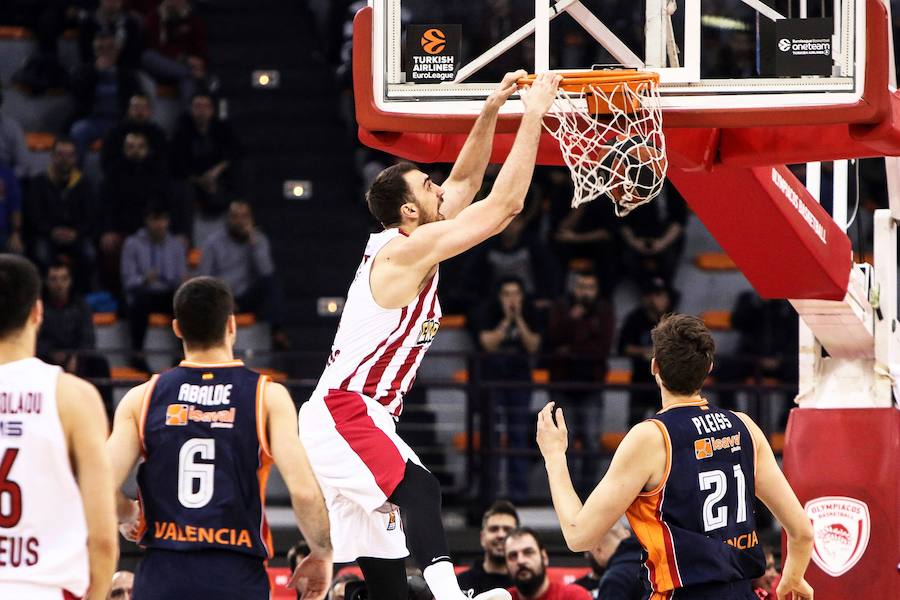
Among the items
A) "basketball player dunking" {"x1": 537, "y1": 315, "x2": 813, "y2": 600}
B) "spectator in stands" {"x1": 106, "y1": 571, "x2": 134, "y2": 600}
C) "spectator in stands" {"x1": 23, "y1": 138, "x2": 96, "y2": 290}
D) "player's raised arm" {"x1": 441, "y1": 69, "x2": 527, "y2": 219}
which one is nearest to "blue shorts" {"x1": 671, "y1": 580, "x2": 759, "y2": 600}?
"basketball player dunking" {"x1": 537, "y1": 315, "x2": 813, "y2": 600}

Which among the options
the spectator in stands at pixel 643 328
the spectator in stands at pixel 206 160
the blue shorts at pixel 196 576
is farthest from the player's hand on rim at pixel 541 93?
the spectator in stands at pixel 206 160

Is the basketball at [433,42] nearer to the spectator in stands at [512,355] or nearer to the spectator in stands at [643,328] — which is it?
the spectator in stands at [512,355]

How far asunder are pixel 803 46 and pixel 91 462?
3.50 m

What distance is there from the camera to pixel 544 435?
5.29 meters

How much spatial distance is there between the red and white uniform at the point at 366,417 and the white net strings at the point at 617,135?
82 cm

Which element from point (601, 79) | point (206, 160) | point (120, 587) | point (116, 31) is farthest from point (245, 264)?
point (601, 79)

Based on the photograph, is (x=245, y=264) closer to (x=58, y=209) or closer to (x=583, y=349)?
(x=58, y=209)

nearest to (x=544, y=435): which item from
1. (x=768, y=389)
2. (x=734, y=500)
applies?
(x=734, y=500)

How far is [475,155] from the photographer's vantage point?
6328 millimetres

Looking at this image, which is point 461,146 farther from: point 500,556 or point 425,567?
point 500,556

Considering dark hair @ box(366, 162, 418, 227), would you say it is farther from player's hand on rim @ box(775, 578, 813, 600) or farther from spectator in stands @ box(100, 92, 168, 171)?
spectator in stands @ box(100, 92, 168, 171)

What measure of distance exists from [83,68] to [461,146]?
365 inches

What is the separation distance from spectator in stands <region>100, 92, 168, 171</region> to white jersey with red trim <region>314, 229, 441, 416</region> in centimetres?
854

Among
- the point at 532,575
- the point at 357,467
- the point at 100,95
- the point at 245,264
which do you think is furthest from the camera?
Answer: the point at 100,95
